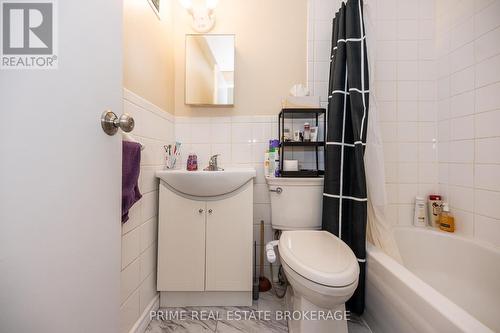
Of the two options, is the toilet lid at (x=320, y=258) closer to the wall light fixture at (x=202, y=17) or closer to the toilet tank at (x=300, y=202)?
the toilet tank at (x=300, y=202)

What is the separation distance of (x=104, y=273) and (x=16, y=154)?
33 centimetres

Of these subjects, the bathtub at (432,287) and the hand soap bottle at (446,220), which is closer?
the bathtub at (432,287)

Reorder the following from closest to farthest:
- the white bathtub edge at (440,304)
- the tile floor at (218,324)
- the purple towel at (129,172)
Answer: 1. the white bathtub edge at (440,304)
2. the purple towel at (129,172)
3. the tile floor at (218,324)

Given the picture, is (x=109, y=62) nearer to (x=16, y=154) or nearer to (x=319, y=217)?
(x=16, y=154)

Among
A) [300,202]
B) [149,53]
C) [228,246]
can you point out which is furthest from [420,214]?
[149,53]

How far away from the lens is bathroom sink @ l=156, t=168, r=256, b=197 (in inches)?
48.6

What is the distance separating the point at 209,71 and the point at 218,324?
1.63 m

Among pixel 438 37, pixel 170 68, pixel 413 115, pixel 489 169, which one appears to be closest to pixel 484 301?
pixel 489 169

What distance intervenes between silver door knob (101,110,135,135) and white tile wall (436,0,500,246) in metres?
1.67

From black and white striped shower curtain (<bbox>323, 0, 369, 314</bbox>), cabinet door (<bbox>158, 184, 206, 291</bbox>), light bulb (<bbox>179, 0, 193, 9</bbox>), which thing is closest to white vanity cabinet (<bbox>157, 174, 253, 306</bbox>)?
cabinet door (<bbox>158, 184, 206, 291</bbox>)

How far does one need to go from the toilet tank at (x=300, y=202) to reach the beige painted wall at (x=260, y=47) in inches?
23.7

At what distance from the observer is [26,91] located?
37cm

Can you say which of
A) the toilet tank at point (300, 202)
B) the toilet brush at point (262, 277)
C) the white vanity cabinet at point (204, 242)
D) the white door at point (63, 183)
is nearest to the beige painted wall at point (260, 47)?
the toilet tank at point (300, 202)

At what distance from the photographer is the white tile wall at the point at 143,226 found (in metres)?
1.00
